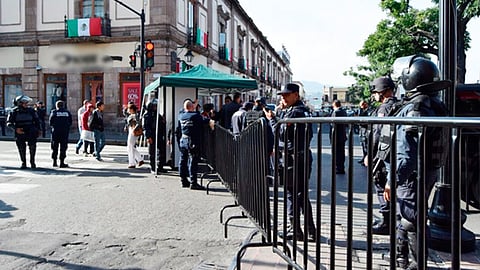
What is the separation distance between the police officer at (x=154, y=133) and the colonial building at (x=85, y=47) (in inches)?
502

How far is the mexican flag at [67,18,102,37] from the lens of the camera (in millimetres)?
23406

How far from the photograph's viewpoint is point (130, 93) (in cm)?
2395

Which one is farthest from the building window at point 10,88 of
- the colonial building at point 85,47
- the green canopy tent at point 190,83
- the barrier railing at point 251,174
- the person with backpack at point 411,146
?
the person with backpack at point 411,146

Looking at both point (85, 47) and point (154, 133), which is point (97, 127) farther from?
point (85, 47)

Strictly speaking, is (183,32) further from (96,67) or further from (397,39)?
(397,39)

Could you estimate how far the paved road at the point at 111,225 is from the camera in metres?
4.63

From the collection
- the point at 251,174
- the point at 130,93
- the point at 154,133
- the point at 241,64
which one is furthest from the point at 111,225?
the point at 241,64

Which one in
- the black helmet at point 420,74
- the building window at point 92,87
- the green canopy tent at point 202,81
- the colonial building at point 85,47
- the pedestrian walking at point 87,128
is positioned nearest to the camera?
the black helmet at point 420,74

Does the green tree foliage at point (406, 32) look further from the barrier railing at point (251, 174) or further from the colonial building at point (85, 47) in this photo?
the barrier railing at point (251, 174)

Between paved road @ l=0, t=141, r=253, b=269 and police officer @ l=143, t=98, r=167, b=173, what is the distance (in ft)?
2.68

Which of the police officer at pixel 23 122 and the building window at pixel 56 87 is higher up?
the building window at pixel 56 87

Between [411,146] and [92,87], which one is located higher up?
[92,87]

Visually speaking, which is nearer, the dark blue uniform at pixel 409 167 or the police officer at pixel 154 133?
the dark blue uniform at pixel 409 167

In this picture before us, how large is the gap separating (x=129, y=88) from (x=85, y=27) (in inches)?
159
